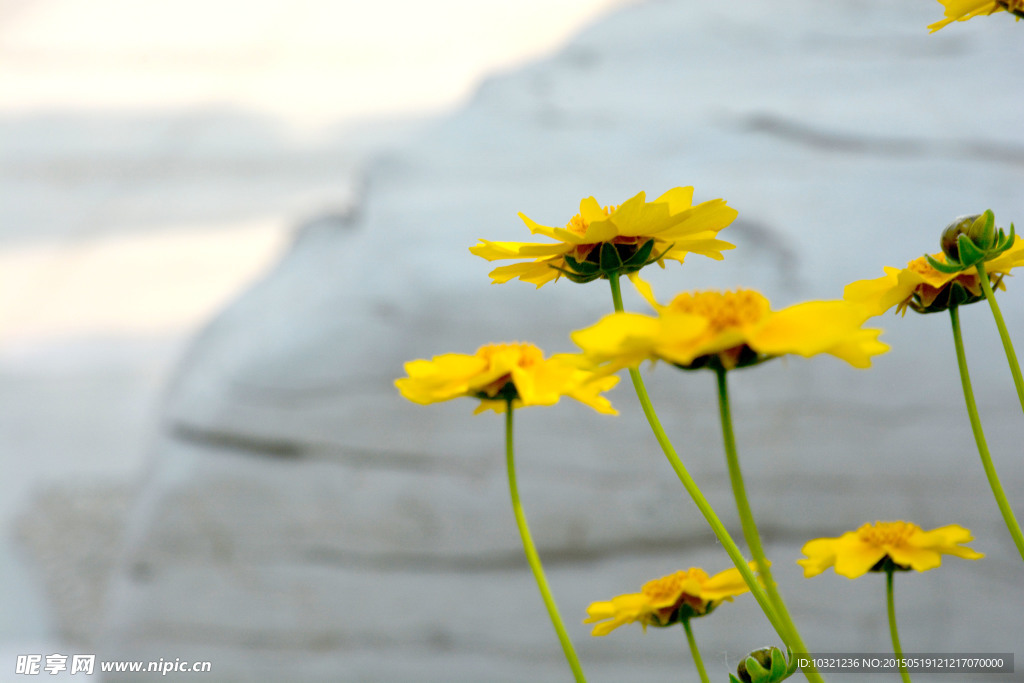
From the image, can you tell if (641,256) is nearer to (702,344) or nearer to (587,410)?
(702,344)

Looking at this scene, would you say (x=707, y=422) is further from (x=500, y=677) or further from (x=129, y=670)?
(x=129, y=670)

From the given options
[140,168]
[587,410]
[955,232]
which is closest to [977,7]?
[955,232]

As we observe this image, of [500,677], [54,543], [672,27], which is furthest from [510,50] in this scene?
[54,543]

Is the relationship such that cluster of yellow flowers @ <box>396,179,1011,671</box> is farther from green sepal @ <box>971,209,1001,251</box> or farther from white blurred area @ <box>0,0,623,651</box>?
white blurred area @ <box>0,0,623,651</box>

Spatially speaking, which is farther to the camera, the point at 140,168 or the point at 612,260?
the point at 140,168

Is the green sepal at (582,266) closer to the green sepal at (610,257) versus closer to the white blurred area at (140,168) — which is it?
the green sepal at (610,257)
